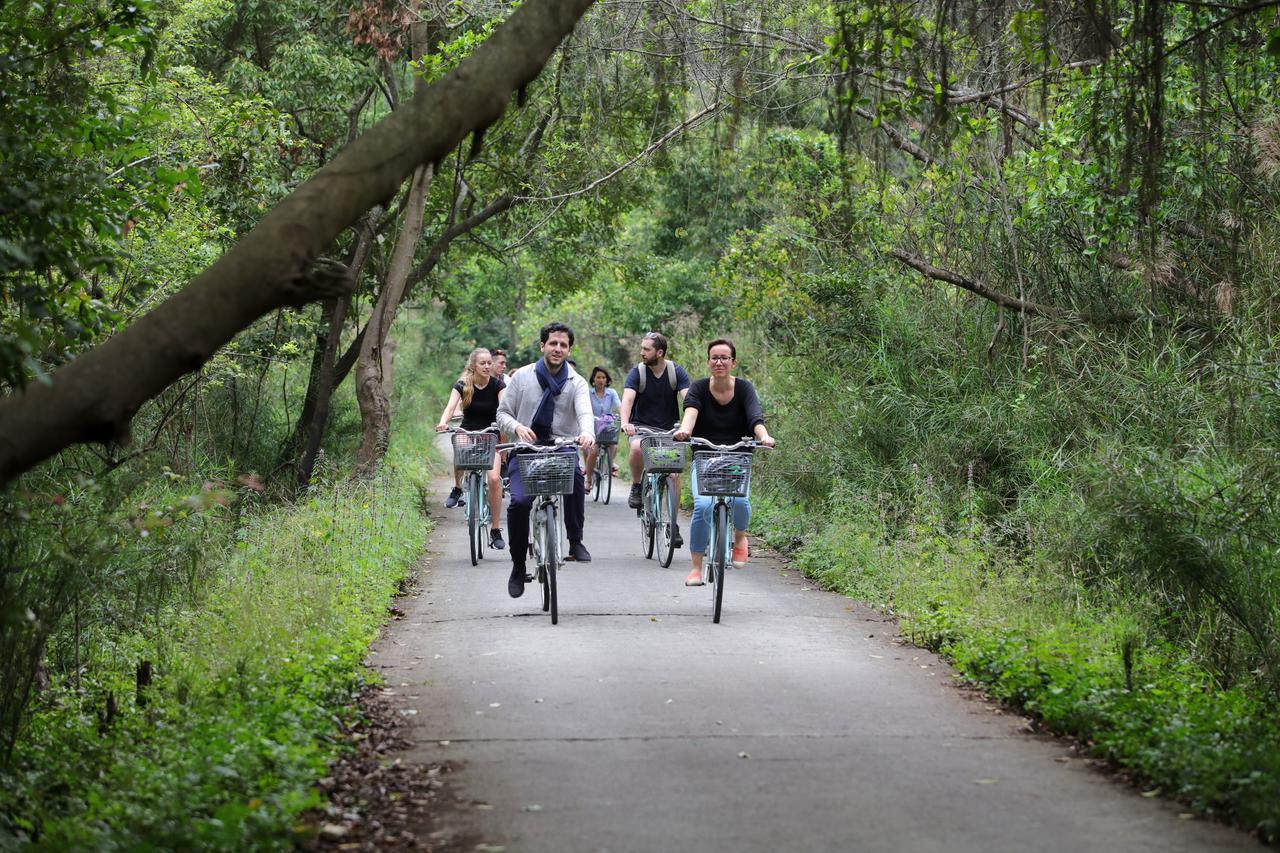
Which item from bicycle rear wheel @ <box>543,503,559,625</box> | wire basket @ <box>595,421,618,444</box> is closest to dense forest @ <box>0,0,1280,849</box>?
bicycle rear wheel @ <box>543,503,559,625</box>

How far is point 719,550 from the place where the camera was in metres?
11.0

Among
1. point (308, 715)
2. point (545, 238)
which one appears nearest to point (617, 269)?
point (545, 238)

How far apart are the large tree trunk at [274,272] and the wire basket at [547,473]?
4609mm

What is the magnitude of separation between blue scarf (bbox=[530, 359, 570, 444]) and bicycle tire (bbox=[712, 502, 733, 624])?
150 centimetres

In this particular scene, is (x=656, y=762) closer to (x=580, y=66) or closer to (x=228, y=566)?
(x=228, y=566)

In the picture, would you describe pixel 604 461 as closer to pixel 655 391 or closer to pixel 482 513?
pixel 655 391

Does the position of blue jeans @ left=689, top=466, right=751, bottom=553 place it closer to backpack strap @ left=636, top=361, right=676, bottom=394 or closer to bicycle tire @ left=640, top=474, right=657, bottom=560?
bicycle tire @ left=640, top=474, right=657, bottom=560

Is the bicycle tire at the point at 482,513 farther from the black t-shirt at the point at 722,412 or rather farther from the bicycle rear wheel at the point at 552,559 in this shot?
the bicycle rear wheel at the point at 552,559

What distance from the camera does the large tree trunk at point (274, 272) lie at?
529 centimetres

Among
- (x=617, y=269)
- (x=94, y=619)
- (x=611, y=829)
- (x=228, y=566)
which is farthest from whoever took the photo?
(x=617, y=269)

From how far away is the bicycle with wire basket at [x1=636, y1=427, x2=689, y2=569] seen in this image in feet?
45.3

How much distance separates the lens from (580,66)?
16.4 m

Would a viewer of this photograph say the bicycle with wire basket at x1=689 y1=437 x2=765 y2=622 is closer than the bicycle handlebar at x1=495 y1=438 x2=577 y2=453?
No

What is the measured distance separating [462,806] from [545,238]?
2293 centimetres
